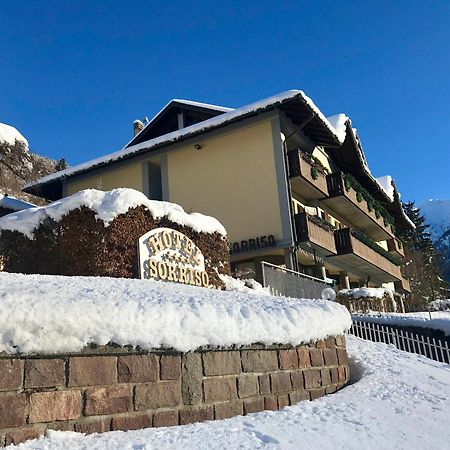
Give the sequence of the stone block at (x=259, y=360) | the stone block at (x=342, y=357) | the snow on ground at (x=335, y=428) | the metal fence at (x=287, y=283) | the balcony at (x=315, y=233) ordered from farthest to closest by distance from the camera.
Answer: the balcony at (x=315, y=233) → the metal fence at (x=287, y=283) → the stone block at (x=342, y=357) → the stone block at (x=259, y=360) → the snow on ground at (x=335, y=428)

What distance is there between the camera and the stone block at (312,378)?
503 centimetres

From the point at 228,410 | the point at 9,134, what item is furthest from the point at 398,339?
the point at 9,134

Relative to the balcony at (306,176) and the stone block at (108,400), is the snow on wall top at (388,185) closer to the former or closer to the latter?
the balcony at (306,176)

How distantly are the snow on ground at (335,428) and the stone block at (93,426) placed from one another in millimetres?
57

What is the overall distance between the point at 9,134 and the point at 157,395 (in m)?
20.7

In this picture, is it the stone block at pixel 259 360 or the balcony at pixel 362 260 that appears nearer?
the stone block at pixel 259 360

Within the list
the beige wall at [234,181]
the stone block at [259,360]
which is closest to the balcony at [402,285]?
the beige wall at [234,181]

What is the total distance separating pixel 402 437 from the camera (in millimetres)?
3875

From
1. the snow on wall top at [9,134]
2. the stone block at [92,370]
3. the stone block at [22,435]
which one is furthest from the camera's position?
the snow on wall top at [9,134]

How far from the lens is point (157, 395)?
368 centimetres

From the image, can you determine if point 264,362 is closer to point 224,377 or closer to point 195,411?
point 224,377

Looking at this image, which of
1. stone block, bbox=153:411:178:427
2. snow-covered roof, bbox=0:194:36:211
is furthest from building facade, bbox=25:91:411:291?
stone block, bbox=153:411:178:427

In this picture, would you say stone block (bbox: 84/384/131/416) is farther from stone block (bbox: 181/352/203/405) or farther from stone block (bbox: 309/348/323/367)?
stone block (bbox: 309/348/323/367)

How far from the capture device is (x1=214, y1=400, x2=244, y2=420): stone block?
401 centimetres
